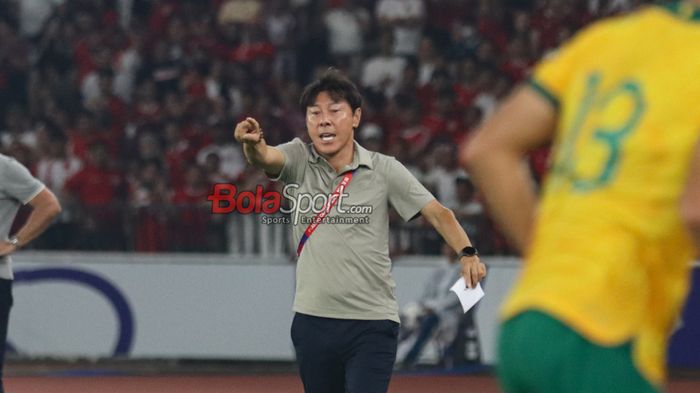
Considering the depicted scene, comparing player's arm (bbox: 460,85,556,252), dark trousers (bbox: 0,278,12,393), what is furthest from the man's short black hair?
player's arm (bbox: 460,85,556,252)

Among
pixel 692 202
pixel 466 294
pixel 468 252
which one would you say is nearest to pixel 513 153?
pixel 692 202

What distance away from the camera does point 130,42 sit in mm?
17938

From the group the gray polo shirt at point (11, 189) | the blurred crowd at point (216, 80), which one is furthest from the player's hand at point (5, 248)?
the blurred crowd at point (216, 80)

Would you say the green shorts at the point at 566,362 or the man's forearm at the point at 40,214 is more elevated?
the green shorts at the point at 566,362

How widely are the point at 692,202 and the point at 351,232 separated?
3730 millimetres

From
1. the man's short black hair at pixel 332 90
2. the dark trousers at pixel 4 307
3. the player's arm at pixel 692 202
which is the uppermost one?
the man's short black hair at pixel 332 90

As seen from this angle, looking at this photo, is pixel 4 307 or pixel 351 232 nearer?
pixel 351 232

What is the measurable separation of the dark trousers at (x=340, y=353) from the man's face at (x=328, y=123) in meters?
0.81

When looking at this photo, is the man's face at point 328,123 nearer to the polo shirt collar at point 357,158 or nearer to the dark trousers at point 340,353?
the polo shirt collar at point 357,158

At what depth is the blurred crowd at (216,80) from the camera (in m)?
15.0

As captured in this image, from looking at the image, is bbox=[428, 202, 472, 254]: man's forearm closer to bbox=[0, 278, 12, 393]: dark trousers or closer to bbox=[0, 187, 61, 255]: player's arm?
bbox=[0, 278, 12, 393]: dark trousers

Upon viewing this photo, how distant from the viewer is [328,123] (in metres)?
6.60

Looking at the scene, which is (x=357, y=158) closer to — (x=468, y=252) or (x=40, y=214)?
(x=468, y=252)

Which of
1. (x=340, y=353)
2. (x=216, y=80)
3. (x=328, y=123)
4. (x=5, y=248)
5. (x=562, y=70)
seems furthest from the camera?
(x=216, y=80)
